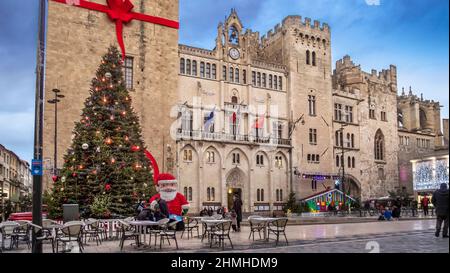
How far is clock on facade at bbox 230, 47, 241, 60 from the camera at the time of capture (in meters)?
37.3

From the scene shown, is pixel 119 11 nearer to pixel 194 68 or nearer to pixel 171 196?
pixel 194 68

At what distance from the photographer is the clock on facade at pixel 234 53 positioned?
122 feet

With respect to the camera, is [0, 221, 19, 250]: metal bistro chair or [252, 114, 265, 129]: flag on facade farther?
[252, 114, 265, 129]: flag on facade

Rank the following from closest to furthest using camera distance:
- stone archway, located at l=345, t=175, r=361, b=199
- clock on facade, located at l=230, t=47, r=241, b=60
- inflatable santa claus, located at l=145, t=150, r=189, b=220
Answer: inflatable santa claus, located at l=145, t=150, r=189, b=220 → clock on facade, located at l=230, t=47, r=241, b=60 → stone archway, located at l=345, t=175, r=361, b=199

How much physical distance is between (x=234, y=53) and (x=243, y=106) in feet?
15.0

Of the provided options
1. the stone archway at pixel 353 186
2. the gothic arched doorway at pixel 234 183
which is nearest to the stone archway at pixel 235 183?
the gothic arched doorway at pixel 234 183

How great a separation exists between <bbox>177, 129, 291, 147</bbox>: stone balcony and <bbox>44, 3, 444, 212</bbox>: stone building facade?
0.30 ft

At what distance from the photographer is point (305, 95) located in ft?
135

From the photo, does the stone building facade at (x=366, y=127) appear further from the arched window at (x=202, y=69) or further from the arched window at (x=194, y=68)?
the arched window at (x=194, y=68)

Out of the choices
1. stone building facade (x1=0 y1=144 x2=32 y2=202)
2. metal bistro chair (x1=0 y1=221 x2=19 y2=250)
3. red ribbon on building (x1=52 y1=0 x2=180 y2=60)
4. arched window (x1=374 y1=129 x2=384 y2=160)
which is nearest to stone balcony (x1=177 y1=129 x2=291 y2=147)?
red ribbon on building (x1=52 y1=0 x2=180 y2=60)

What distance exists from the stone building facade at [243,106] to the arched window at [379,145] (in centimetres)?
11

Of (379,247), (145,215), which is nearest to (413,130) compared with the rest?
(145,215)

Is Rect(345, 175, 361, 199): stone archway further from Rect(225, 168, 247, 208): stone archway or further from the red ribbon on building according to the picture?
the red ribbon on building
